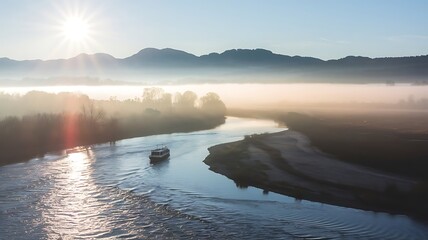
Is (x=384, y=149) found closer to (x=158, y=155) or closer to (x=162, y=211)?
(x=158, y=155)

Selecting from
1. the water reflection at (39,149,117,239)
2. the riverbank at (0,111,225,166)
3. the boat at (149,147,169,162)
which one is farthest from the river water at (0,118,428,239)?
the riverbank at (0,111,225,166)

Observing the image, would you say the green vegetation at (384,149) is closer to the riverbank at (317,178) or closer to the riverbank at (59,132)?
the riverbank at (317,178)

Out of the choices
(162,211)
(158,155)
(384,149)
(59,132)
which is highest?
(59,132)

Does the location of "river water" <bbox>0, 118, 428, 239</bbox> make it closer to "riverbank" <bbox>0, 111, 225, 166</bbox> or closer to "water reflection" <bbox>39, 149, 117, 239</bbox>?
"water reflection" <bbox>39, 149, 117, 239</bbox>

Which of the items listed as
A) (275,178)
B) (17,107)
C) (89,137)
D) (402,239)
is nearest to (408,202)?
(402,239)

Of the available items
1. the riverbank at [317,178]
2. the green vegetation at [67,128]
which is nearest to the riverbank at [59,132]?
the green vegetation at [67,128]

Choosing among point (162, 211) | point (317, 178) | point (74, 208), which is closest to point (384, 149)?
point (317, 178)
